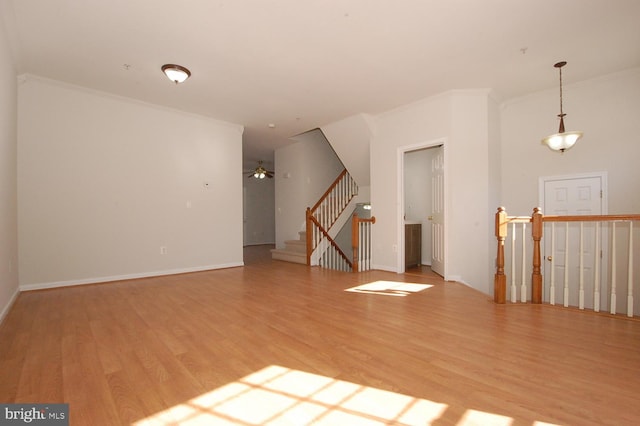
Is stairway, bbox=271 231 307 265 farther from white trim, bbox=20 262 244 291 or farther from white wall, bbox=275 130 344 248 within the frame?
white trim, bbox=20 262 244 291

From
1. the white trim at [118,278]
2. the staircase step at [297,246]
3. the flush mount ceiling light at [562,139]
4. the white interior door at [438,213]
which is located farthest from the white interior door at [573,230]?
the white trim at [118,278]

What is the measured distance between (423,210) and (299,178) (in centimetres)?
311

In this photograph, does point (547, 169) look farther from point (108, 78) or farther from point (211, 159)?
point (108, 78)

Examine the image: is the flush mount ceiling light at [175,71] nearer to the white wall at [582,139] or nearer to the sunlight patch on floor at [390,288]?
the sunlight patch on floor at [390,288]

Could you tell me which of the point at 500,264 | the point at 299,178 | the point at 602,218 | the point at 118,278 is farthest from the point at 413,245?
the point at 118,278

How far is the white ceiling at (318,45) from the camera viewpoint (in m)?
2.63

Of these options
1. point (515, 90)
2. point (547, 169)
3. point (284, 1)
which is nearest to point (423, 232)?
point (547, 169)

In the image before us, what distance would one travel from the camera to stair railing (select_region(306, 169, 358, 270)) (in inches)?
244

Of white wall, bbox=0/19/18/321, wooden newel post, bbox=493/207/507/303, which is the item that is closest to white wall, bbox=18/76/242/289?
white wall, bbox=0/19/18/321

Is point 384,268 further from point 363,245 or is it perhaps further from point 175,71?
point 175,71

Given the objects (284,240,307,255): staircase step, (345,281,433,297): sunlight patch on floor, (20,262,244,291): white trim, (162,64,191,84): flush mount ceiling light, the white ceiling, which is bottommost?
(345,281,433,297): sunlight patch on floor

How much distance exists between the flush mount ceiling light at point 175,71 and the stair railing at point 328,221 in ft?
11.4

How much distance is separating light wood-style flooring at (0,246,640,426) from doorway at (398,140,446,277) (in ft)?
5.99

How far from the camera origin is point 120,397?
1563mm
